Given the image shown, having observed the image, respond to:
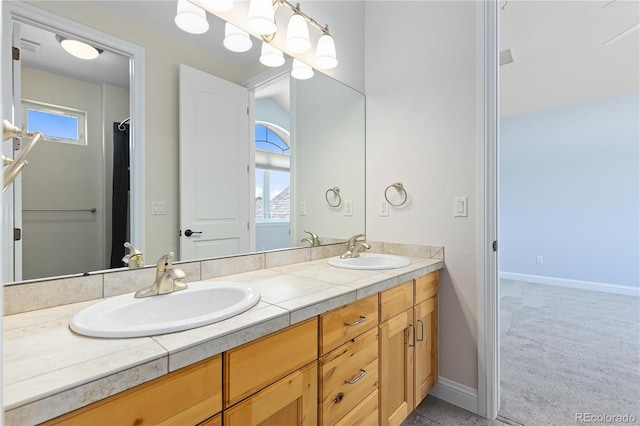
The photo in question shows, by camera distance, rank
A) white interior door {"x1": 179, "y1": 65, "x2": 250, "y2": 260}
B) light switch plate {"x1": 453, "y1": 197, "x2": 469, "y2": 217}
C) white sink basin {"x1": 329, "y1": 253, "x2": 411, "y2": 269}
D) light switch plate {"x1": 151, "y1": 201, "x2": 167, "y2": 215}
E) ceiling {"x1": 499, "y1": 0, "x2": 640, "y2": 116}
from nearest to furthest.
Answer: light switch plate {"x1": 151, "y1": 201, "x2": 167, "y2": 215}, white interior door {"x1": 179, "y1": 65, "x2": 250, "y2": 260}, light switch plate {"x1": 453, "y1": 197, "x2": 469, "y2": 217}, white sink basin {"x1": 329, "y1": 253, "x2": 411, "y2": 269}, ceiling {"x1": 499, "y1": 0, "x2": 640, "y2": 116}

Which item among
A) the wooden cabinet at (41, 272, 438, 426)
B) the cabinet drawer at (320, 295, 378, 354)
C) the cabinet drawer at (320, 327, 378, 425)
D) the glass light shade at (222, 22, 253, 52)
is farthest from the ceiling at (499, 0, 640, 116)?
the cabinet drawer at (320, 327, 378, 425)

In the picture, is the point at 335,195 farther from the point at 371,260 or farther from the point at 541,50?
the point at 541,50

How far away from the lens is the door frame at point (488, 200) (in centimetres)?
167

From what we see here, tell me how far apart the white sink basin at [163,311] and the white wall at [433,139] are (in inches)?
48.8

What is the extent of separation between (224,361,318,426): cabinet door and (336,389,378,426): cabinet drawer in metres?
0.21

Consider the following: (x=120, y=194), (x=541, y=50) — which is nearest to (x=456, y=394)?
(x=120, y=194)

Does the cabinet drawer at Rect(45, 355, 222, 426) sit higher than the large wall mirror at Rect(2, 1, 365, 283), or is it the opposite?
the large wall mirror at Rect(2, 1, 365, 283)

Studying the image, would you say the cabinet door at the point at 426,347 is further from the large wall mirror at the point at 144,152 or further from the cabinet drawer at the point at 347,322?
the large wall mirror at the point at 144,152

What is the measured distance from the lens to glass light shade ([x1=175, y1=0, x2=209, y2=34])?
1.32 metres

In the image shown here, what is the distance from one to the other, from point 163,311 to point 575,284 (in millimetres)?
5156

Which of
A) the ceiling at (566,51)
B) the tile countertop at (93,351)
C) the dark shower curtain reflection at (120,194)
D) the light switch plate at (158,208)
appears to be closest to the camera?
the tile countertop at (93,351)

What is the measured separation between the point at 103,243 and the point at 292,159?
108cm

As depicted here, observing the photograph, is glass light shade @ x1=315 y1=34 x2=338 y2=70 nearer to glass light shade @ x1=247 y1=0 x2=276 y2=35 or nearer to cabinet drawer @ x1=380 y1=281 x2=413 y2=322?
glass light shade @ x1=247 y1=0 x2=276 y2=35

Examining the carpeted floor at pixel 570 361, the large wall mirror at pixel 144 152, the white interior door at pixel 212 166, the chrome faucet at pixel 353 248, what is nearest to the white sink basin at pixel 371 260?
the chrome faucet at pixel 353 248
